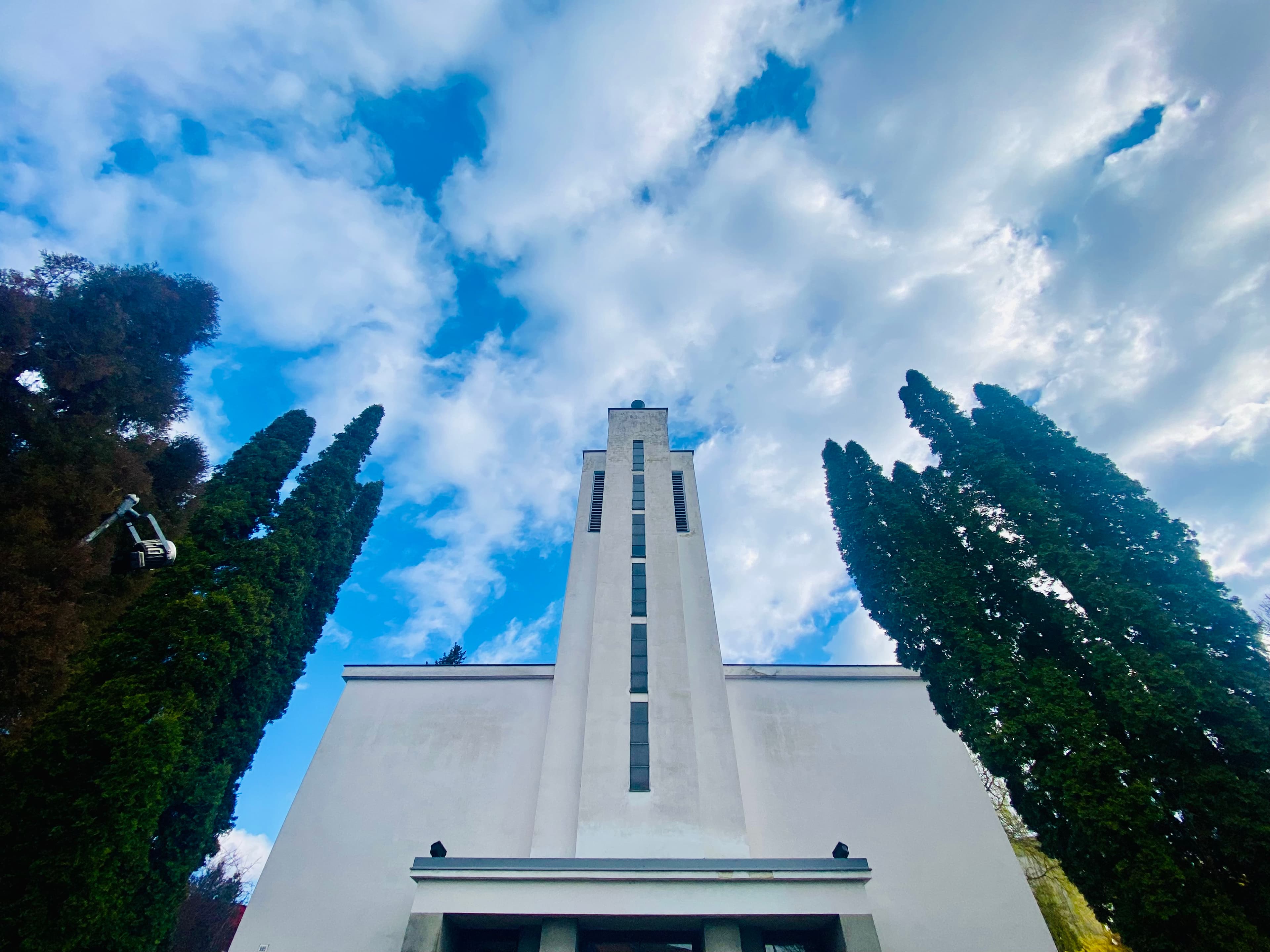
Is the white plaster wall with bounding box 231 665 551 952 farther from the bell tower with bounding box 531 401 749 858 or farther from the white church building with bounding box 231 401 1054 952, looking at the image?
the bell tower with bounding box 531 401 749 858

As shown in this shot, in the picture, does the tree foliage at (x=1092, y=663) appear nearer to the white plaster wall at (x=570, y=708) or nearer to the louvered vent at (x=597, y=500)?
the white plaster wall at (x=570, y=708)

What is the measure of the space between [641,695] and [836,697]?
20.3 feet

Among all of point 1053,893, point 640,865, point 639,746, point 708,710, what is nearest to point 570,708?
point 639,746

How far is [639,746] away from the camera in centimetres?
1419

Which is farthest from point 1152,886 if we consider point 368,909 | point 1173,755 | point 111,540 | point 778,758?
point 111,540

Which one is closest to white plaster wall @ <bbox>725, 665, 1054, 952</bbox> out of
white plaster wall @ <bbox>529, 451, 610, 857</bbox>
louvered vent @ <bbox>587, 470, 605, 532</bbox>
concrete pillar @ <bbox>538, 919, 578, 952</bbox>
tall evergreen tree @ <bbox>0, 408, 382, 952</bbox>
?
white plaster wall @ <bbox>529, 451, 610, 857</bbox>

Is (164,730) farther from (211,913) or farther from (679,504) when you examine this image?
(211,913)

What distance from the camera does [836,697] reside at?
54.5ft

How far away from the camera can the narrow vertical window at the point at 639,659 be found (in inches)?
606

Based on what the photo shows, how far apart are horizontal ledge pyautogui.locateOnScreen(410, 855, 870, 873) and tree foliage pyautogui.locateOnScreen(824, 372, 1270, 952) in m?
3.77

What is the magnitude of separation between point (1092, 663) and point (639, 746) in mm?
9988

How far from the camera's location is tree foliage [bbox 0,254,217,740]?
746cm

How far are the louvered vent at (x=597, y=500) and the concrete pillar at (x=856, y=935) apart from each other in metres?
13.1

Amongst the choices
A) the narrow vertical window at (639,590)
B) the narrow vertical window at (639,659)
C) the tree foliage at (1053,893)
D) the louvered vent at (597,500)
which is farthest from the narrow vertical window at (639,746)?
the tree foliage at (1053,893)
